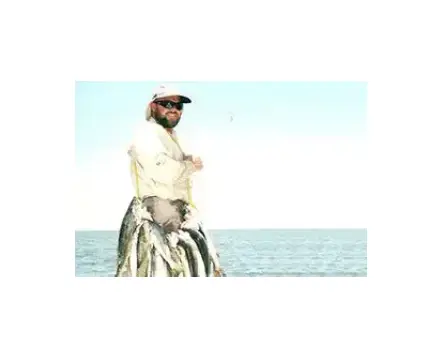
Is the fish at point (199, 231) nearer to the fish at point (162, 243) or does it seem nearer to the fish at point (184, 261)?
the fish at point (162, 243)

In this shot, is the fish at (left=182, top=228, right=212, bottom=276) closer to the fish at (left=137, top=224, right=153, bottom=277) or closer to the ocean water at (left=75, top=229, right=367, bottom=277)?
the ocean water at (left=75, top=229, right=367, bottom=277)

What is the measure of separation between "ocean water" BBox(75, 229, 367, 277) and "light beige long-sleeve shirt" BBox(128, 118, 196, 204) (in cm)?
35

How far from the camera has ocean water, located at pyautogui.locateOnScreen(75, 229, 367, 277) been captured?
7133 millimetres

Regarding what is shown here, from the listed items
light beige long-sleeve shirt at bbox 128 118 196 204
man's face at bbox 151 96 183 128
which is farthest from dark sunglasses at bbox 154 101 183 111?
light beige long-sleeve shirt at bbox 128 118 196 204

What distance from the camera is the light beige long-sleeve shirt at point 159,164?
7.20 m

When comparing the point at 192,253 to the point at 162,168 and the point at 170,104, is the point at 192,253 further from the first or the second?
the point at 170,104

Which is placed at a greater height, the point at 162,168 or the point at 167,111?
the point at 167,111

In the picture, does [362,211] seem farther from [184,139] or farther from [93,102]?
[93,102]

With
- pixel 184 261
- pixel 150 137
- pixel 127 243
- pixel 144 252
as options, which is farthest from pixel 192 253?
pixel 150 137

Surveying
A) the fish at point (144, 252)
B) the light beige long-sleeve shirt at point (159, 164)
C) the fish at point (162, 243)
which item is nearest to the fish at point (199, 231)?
the fish at point (162, 243)

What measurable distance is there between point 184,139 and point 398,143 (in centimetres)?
133

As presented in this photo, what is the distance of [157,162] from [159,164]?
18mm

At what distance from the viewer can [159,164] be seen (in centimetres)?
721

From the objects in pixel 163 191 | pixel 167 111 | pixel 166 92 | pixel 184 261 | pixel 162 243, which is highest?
pixel 166 92
